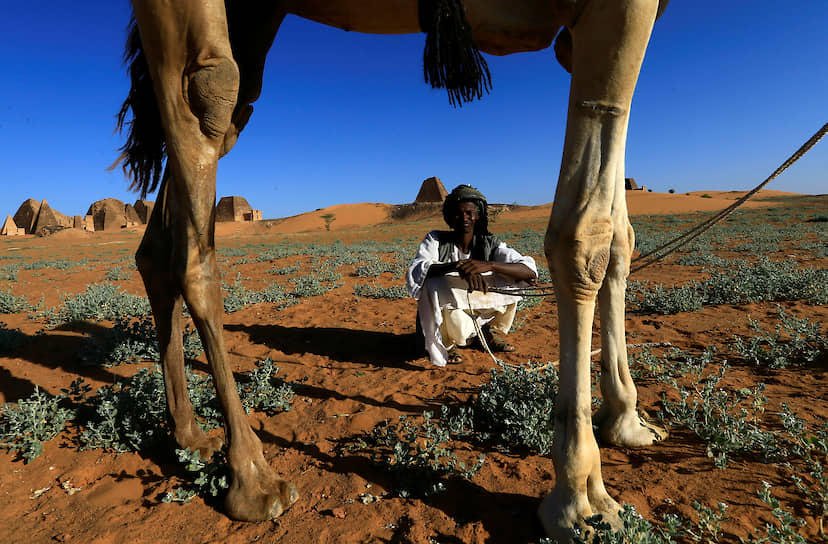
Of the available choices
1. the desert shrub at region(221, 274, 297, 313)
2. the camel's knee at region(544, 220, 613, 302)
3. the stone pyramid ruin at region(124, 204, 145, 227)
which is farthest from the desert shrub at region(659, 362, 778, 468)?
the stone pyramid ruin at region(124, 204, 145, 227)

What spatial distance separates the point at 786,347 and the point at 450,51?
3261 millimetres

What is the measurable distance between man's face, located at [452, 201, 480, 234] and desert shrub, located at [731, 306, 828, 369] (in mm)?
2320

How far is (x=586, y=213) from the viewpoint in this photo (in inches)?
63.5

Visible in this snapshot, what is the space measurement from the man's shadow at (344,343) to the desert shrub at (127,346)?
0.77 meters

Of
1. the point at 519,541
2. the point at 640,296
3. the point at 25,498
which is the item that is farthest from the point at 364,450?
the point at 640,296

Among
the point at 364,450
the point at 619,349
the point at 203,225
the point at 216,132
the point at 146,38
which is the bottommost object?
the point at 364,450

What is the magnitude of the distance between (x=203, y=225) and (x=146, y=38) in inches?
29.1

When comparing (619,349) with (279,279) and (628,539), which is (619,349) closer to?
(628,539)

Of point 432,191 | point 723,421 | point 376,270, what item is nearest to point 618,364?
point 723,421

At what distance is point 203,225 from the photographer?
1.80 meters

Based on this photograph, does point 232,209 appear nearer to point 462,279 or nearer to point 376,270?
point 376,270

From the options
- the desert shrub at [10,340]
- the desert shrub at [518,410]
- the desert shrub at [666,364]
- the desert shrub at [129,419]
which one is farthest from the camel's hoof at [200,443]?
the desert shrub at [10,340]

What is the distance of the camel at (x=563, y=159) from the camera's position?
1.56m

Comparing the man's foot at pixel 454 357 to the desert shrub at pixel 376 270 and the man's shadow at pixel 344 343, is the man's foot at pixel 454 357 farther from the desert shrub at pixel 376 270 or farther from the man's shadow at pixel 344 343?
the desert shrub at pixel 376 270
